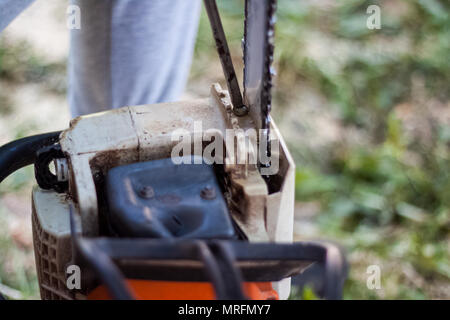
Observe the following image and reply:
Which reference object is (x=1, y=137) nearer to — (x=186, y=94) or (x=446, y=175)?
(x=186, y=94)

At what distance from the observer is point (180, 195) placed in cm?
81

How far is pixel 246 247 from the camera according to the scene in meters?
0.66

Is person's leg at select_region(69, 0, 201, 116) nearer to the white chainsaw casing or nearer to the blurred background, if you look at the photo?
the blurred background

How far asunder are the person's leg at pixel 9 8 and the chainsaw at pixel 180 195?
0.28 metres

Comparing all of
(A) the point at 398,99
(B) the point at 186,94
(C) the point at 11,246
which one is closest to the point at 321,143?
(A) the point at 398,99

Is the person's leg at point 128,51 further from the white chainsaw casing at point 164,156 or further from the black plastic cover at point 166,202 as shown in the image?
the black plastic cover at point 166,202

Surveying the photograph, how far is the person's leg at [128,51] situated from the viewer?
1.40 metres

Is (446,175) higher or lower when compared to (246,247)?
lower

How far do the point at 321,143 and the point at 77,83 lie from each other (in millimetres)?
864

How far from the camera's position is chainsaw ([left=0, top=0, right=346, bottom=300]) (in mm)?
675

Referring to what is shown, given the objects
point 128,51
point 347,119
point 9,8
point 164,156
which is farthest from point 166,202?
point 347,119

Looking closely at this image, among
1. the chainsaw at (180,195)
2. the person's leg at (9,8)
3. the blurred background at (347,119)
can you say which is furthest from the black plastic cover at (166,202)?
the blurred background at (347,119)

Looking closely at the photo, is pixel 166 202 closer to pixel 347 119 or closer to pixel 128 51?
pixel 128 51

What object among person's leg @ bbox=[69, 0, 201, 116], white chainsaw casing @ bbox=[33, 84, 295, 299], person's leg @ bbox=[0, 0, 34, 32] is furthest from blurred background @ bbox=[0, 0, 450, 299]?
person's leg @ bbox=[0, 0, 34, 32]
